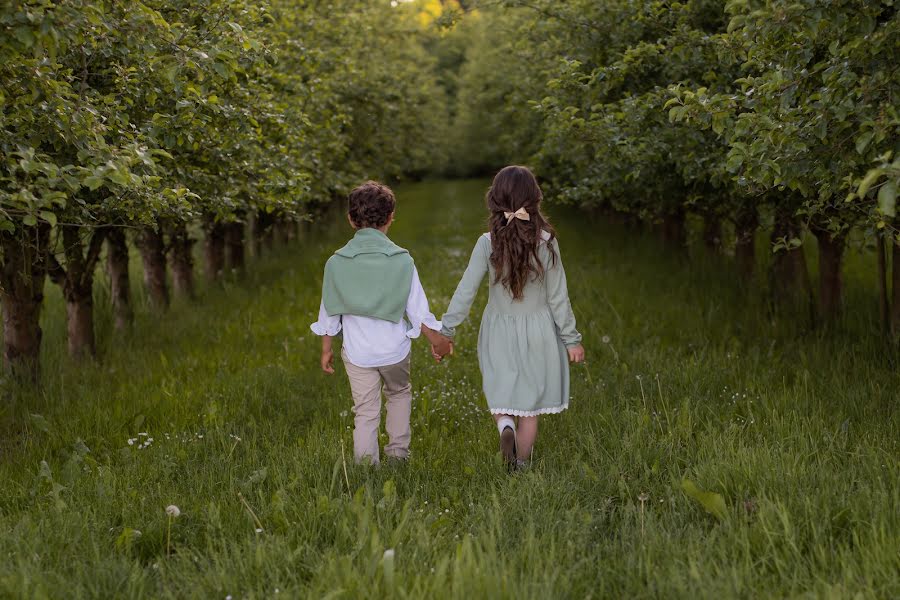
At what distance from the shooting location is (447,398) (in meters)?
6.80

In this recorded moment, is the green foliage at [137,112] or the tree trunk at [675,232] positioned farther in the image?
the tree trunk at [675,232]

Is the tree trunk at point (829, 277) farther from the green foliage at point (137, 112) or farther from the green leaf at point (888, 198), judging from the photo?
the green leaf at point (888, 198)

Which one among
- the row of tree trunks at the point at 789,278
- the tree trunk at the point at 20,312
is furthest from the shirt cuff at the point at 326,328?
the row of tree trunks at the point at 789,278

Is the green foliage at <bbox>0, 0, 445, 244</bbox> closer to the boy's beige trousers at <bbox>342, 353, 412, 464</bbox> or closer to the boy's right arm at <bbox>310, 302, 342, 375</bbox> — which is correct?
the boy's right arm at <bbox>310, 302, 342, 375</bbox>

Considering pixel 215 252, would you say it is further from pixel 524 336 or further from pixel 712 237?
pixel 524 336

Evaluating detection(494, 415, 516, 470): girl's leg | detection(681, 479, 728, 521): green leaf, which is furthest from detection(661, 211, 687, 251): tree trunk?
detection(681, 479, 728, 521): green leaf

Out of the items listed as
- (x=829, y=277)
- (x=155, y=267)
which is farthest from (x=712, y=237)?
(x=155, y=267)

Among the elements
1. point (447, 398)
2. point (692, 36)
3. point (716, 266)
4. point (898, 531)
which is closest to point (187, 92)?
point (447, 398)

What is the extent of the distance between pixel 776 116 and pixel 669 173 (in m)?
4.01

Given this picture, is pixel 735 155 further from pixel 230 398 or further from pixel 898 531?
pixel 230 398

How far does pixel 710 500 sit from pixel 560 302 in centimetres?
160

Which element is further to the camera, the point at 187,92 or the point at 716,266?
the point at 716,266

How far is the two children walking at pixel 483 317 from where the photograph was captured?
4879 mm

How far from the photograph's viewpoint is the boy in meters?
4.84
